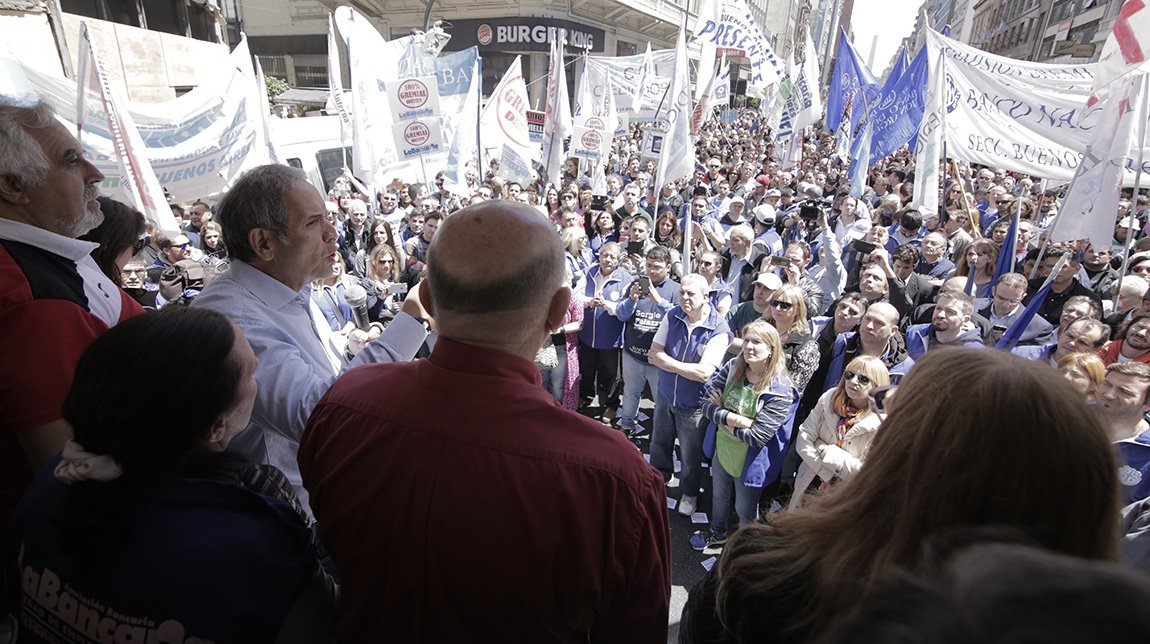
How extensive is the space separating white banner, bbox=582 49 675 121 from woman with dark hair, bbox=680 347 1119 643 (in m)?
11.0

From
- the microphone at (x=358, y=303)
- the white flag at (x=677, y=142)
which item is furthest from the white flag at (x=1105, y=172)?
the microphone at (x=358, y=303)

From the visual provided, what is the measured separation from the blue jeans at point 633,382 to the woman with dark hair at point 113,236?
3.37 m

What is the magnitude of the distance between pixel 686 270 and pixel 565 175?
10223 mm

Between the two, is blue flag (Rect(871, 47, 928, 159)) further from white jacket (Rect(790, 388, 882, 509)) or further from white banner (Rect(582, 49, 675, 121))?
white jacket (Rect(790, 388, 882, 509))

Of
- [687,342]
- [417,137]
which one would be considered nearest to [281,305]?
[687,342]

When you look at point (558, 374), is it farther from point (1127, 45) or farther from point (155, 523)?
point (1127, 45)

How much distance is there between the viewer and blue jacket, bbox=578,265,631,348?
507 cm

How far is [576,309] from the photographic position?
4.82 metres

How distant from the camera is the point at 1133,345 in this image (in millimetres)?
3398

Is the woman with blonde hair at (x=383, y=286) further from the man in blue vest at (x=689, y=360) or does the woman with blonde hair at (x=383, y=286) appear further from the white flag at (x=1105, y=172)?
the white flag at (x=1105, y=172)

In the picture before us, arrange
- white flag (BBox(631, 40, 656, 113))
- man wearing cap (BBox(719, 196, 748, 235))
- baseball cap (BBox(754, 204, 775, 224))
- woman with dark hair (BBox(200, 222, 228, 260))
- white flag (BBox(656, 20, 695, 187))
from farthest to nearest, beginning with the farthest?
1. white flag (BBox(631, 40, 656, 113))
2. man wearing cap (BBox(719, 196, 748, 235))
3. baseball cap (BBox(754, 204, 775, 224))
4. white flag (BBox(656, 20, 695, 187))
5. woman with dark hair (BBox(200, 222, 228, 260))

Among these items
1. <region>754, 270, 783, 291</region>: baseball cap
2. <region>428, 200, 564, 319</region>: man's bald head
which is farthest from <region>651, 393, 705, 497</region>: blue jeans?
<region>428, 200, 564, 319</region>: man's bald head

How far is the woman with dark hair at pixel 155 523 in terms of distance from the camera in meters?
0.98

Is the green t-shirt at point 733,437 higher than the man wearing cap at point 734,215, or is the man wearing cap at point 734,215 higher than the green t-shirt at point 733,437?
the man wearing cap at point 734,215
